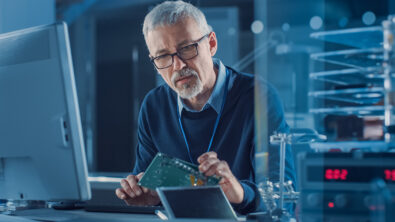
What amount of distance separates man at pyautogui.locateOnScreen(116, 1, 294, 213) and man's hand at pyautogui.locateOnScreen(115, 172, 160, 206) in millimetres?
267

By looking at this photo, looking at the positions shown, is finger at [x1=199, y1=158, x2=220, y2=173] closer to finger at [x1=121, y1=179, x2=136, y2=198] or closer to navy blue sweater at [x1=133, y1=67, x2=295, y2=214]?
finger at [x1=121, y1=179, x2=136, y2=198]

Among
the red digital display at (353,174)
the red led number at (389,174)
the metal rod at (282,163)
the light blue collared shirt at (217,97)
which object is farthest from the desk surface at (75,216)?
the light blue collared shirt at (217,97)

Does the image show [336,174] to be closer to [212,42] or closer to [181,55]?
[181,55]

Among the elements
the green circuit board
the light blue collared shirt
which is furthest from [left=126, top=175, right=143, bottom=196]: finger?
the light blue collared shirt

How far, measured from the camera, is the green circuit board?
119 centimetres

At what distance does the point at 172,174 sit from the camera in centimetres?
121

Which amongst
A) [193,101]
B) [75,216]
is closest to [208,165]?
[75,216]

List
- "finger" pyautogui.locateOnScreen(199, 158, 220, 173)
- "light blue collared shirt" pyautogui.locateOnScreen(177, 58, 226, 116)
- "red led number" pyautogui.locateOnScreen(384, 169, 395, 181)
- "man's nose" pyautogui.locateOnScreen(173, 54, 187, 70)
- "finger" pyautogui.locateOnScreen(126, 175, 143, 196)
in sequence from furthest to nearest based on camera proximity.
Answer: "light blue collared shirt" pyautogui.locateOnScreen(177, 58, 226, 116) < "man's nose" pyautogui.locateOnScreen(173, 54, 187, 70) < "finger" pyautogui.locateOnScreen(126, 175, 143, 196) < "finger" pyautogui.locateOnScreen(199, 158, 220, 173) < "red led number" pyautogui.locateOnScreen(384, 169, 395, 181)

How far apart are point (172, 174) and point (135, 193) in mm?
288

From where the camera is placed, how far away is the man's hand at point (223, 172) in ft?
3.94

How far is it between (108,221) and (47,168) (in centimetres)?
21

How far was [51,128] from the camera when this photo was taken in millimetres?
1096

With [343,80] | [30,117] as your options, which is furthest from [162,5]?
[30,117]

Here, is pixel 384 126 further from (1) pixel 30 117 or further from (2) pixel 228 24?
(2) pixel 228 24
